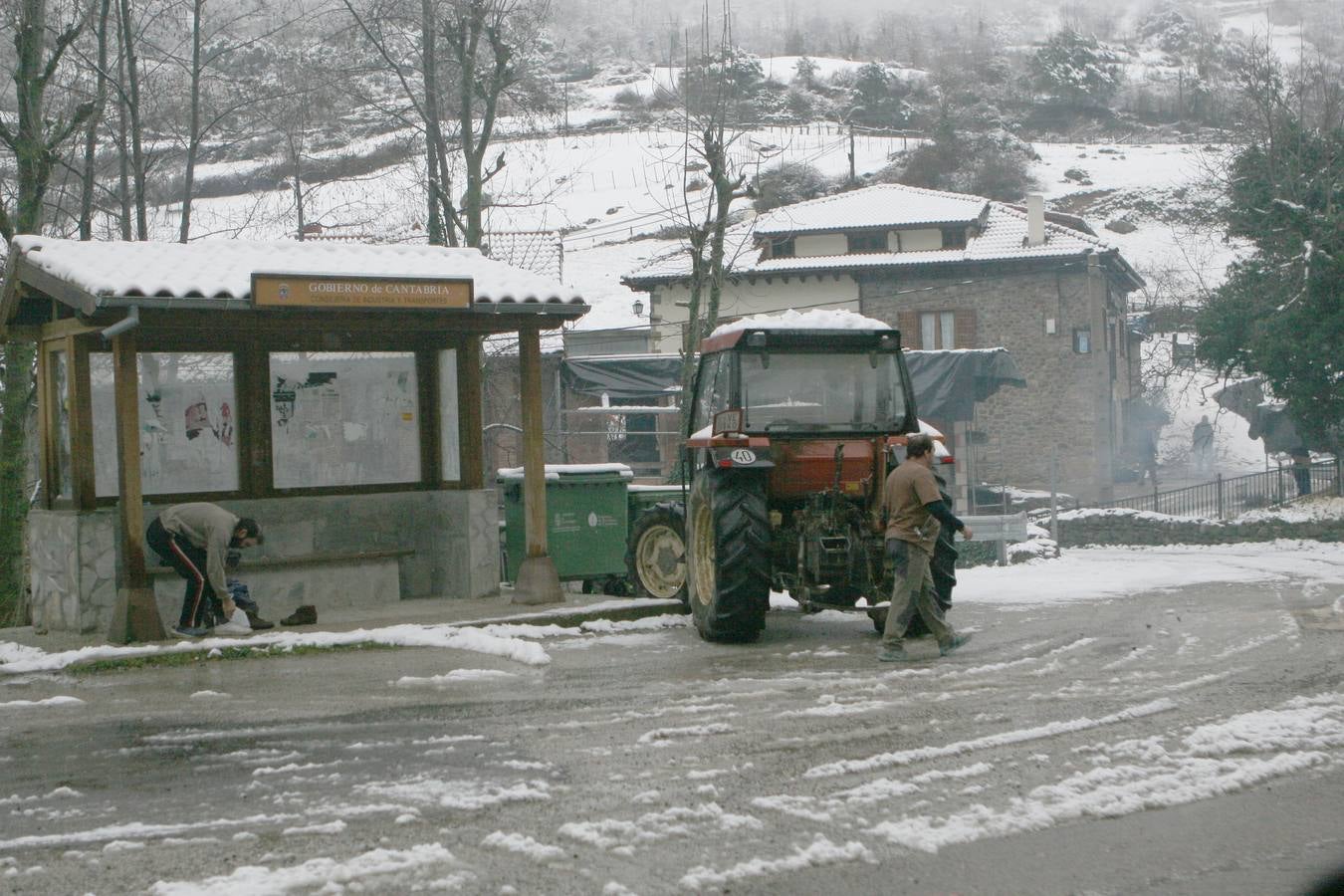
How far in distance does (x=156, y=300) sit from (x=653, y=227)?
199 ft

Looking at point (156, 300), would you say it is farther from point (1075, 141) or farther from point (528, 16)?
point (1075, 141)

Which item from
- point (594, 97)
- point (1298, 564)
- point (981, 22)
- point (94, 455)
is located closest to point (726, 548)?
point (94, 455)

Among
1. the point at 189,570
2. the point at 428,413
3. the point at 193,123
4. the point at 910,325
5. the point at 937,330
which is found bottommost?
the point at 189,570

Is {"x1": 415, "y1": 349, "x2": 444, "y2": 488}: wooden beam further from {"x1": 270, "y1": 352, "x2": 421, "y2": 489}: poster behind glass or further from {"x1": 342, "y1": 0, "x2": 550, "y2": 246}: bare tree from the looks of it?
{"x1": 342, "y1": 0, "x2": 550, "y2": 246}: bare tree

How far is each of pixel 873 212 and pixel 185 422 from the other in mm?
34993

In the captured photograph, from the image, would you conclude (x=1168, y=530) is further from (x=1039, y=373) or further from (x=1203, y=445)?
(x=1203, y=445)

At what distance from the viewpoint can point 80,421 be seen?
1330 cm

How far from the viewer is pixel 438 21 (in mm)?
22516

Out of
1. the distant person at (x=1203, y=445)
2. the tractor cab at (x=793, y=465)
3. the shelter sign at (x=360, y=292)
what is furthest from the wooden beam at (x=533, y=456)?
the distant person at (x=1203, y=445)

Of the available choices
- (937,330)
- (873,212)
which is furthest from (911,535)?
(873,212)

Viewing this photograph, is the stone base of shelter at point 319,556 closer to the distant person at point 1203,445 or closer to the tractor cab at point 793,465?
the tractor cab at point 793,465

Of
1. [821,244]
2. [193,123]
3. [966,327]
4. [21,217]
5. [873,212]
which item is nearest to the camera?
[21,217]

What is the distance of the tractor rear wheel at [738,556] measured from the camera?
11734mm

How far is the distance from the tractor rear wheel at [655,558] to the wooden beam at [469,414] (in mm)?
1717
